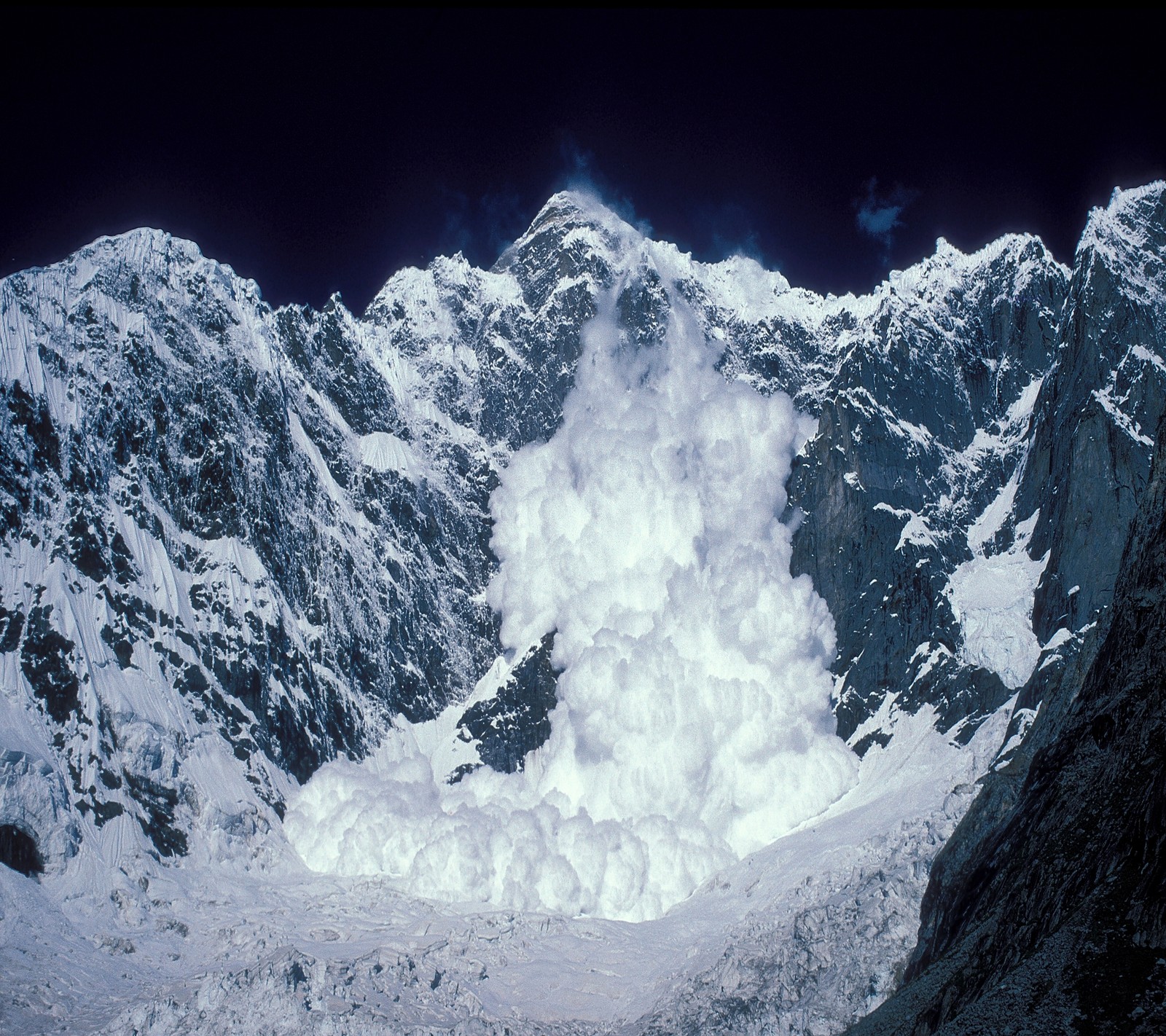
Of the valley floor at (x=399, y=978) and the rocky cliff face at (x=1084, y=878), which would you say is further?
the valley floor at (x=399, y=978)

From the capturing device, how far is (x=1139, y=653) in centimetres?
9456

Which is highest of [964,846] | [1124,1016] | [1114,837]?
[964,846]

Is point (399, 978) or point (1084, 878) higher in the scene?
point (399, 978)

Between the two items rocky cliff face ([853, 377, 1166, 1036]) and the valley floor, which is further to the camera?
the valley floor

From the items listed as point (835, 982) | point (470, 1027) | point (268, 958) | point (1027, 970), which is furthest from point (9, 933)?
point (1027, 970)

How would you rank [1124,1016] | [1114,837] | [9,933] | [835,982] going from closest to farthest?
1. [1124,1016]
2. [1114,837]
3. [835,982]
4. [9,933]

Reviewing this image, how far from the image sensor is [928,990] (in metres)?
99.4

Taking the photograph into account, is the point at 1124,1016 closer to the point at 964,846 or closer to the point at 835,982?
the point at 964,846

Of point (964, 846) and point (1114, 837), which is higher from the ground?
point (964, 846)

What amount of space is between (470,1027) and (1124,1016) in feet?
442

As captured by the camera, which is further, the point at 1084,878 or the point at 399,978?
the point at 399,978

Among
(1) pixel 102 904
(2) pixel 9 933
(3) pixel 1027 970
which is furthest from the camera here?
(1) pixel 102 904

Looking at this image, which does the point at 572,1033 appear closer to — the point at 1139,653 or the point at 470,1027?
the point at 470,1027

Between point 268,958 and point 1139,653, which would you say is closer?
point 1139,653
